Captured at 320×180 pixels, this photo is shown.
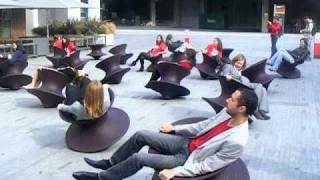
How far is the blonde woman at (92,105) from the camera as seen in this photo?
6.70 meters

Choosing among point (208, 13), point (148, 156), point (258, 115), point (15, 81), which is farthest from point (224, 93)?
point (208, 13)

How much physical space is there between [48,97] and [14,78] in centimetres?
243

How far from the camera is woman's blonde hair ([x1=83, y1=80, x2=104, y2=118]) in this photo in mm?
6676

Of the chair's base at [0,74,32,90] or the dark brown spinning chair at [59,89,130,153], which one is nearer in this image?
the dark brown spinning chair at [59,89,130,153]

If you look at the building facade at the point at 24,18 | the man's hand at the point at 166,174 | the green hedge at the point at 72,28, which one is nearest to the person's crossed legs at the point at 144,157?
the man's hand at the point at 166,174

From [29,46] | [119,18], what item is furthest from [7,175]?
[119,18]

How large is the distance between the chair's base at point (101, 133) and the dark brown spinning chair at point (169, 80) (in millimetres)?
3575

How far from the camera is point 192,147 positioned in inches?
205

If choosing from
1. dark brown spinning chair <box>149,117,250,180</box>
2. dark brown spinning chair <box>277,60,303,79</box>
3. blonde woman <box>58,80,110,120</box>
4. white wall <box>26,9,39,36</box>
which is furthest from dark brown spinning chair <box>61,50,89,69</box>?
white wall <box>26,9,39,36</box>

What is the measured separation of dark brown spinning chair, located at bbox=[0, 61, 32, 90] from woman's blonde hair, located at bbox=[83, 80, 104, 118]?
229 inches

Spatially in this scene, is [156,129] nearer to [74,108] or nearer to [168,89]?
[74,108]

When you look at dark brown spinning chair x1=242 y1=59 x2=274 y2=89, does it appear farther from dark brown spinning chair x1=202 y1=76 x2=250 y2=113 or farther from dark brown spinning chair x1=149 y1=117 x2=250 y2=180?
dark brown spinning chair x1=149 y1=117 x2=250 y2=180

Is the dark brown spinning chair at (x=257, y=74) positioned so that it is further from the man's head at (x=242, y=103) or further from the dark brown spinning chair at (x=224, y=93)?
the man's head at (x=242, y=103)

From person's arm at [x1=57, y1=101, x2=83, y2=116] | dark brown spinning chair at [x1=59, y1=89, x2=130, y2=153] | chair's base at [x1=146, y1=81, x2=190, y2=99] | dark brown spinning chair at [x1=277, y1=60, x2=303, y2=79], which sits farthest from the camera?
dark brown spinning chair at [x1=277, y1=60, x2=303, y2=79]
